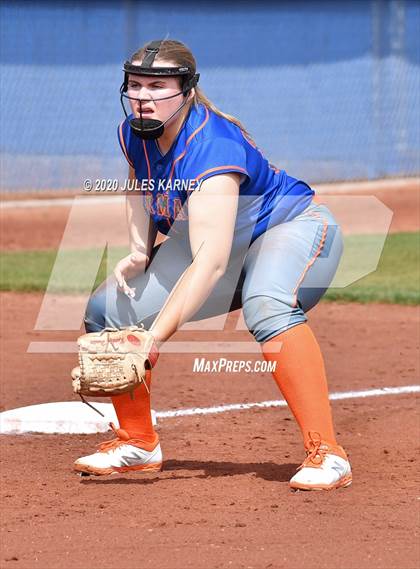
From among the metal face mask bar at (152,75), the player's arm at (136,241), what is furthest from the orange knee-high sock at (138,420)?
the metal face mask bar at (152,75)

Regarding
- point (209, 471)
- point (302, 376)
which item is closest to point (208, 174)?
point (302, 376)

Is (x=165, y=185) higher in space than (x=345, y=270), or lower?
Result: higher

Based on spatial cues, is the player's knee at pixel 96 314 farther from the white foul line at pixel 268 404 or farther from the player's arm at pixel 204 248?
the white foul line at pixel 268 404

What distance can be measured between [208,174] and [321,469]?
1.17 meters

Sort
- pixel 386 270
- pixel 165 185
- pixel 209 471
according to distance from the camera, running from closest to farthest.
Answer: pixel 165 185, pixel 209 471, pixel 386 270

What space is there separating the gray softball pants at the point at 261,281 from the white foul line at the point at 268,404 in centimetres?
120

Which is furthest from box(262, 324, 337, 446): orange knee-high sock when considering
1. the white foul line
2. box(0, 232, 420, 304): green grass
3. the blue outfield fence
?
the blue outfield fence

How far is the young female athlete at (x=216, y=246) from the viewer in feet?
13.0

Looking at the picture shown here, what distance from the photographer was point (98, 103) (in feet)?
52.5

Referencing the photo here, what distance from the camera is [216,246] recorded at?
3.91m

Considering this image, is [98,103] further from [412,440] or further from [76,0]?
[412,440]

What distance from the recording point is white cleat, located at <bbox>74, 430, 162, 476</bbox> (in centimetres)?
450

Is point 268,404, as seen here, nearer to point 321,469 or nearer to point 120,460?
point 120,460

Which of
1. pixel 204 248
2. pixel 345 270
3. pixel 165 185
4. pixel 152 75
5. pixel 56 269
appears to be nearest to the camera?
pixel 204 248
